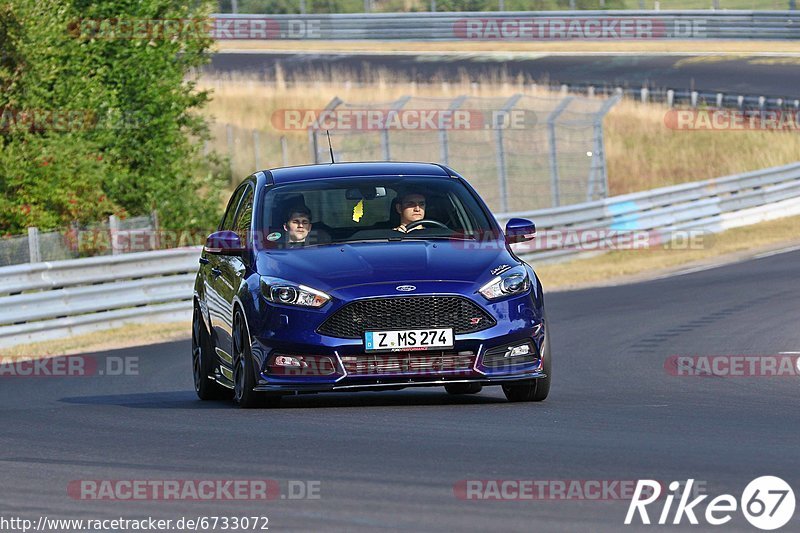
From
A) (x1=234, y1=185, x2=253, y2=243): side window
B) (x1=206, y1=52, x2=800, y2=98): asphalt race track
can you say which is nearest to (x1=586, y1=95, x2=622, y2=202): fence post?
(x1=206, y1=52, x2=800, y2=98): asphalt race track

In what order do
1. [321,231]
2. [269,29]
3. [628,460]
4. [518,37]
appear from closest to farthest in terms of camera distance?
1. [628,460]
2. [321,231]
3. [518,37]
4. [269,29]

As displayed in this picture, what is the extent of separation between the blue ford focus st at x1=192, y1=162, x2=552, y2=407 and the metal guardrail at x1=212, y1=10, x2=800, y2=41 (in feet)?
137

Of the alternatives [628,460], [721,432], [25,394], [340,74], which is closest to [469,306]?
[721,432]

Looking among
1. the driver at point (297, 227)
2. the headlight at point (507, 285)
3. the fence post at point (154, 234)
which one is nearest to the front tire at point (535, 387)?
the headlight at point (507, 285)

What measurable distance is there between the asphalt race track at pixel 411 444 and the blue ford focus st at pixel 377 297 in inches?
10.0

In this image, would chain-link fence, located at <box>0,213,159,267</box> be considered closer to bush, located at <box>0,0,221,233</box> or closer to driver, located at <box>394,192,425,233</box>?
bush, located at <box>0,0,221,233</box>

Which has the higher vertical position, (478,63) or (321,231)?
(321,231)

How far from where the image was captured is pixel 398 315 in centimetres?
999

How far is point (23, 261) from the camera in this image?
69.5 ft

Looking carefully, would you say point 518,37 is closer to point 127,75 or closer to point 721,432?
point 127,75

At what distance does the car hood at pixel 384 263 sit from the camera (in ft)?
33.1

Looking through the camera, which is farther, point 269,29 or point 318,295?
point 269,29

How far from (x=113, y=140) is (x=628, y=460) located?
21.1 m

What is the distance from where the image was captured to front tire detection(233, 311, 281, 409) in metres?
10.4
